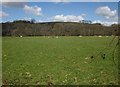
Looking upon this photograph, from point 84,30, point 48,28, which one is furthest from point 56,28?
point 84,30

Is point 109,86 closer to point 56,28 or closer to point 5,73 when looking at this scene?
point 5,73

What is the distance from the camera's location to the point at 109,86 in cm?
880

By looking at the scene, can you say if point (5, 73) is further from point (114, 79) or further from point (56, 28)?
point (56, 28)

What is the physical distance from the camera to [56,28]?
154 meters

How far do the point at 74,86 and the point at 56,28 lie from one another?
146 m

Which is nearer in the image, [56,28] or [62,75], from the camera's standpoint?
[62,75]

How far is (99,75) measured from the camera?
10.8 meters

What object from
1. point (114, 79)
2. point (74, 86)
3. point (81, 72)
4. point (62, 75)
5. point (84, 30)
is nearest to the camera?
point (74, 86)

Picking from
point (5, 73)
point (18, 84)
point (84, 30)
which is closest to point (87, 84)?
point (18, 84)

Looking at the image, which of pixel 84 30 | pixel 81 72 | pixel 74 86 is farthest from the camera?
pixel 84 30

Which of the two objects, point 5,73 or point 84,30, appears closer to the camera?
point 5,73

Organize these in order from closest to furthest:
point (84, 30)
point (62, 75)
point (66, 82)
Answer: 1. point (66, 82)
2. point (62, 75)
3. point (84, 30)

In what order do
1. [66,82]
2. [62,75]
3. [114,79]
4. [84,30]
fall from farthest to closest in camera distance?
[84,30]
[62,75]
[114,79]
[66,82]

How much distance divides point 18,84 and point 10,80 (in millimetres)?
814
